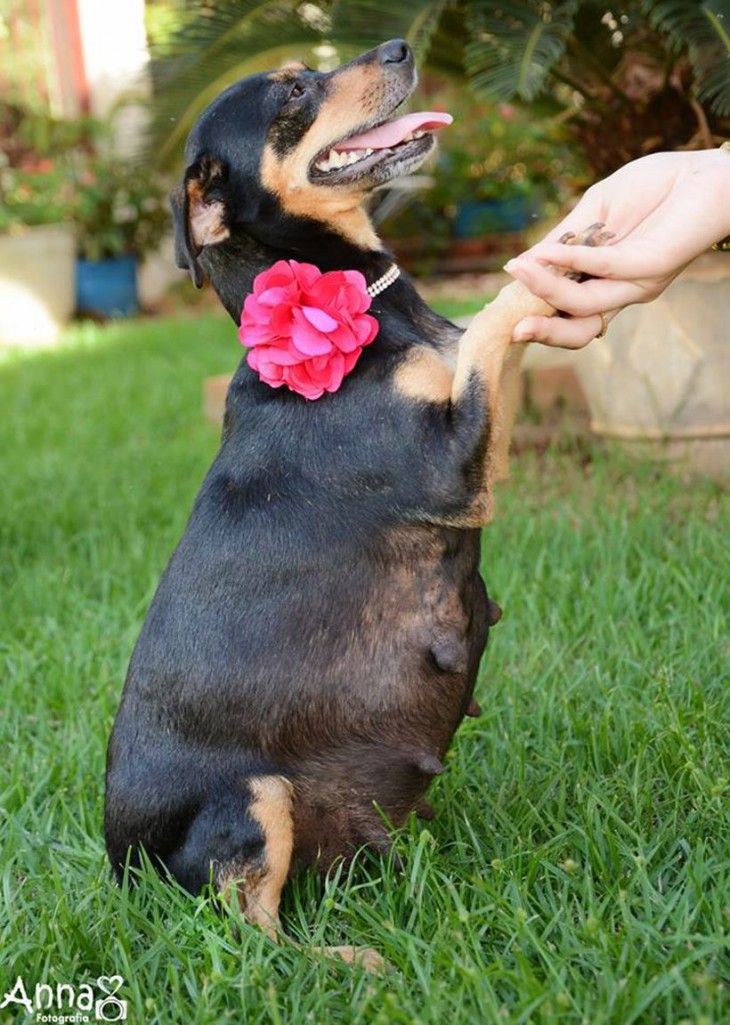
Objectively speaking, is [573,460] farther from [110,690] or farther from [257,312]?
[257,312]

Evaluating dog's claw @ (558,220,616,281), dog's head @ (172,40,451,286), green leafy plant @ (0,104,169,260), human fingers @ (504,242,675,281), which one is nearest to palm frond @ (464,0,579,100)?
dog's head @ (172,40,451,286)

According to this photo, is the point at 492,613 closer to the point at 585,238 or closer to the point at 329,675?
the point at 329,675

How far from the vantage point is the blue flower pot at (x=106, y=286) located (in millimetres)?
11031

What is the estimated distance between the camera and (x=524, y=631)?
366cm

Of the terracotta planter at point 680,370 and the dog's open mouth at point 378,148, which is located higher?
the dog's open mouth at point 378,148

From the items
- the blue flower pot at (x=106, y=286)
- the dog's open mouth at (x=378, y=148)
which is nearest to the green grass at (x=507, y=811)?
the dog's open mouth at (x=378, y=148)

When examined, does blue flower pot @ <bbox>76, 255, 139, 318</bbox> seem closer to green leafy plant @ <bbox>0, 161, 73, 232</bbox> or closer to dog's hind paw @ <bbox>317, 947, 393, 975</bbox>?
green leafy plant @ <bbox>0, 161, 73, 232</bbox>

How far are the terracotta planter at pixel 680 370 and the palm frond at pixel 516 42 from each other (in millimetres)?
964

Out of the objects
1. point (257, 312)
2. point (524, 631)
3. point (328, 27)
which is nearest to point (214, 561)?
point (257, 312)

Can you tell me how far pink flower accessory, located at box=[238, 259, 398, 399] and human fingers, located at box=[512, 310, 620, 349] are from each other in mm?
303

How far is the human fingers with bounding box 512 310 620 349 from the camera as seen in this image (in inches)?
91.4

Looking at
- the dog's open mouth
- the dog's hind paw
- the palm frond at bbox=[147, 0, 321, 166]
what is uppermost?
the palm frond at bbox=[147, 0, 321, 166]

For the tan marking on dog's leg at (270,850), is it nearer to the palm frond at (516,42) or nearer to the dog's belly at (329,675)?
the dog's belly at (329,675)

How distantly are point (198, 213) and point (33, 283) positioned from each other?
320 inches
